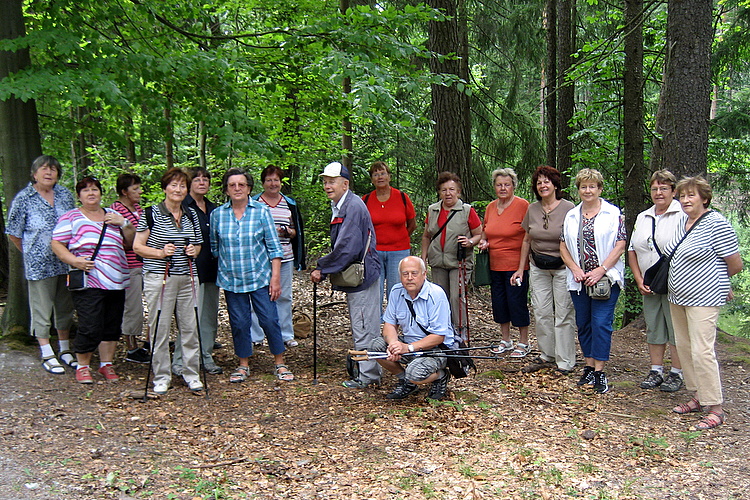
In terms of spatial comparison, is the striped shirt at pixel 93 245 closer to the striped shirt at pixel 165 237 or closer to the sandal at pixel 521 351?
the striped shirt at pixel 165 237

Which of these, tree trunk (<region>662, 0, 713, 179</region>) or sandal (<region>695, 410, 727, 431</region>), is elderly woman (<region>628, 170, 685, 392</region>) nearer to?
sandal (<region>695, 410, 727, 431</region>)

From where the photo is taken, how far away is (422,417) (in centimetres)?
486

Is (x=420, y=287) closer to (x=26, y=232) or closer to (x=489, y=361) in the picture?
(x=489, y=361)

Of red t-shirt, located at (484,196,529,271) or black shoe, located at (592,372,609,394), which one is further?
red t-shirt, located at (484,196,529,271)

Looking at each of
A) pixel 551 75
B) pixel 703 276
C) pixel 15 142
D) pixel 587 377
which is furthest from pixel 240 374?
pixel 551 75

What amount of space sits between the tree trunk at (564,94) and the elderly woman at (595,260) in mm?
6300

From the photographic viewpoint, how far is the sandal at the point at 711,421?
4602 millimetres

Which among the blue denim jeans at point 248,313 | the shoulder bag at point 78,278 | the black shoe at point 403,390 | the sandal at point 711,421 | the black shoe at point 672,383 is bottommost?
the sandal at point 711,421

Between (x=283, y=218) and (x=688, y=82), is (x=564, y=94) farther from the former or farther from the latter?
(x=283, y=218)

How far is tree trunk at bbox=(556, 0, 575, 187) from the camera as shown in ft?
38.2

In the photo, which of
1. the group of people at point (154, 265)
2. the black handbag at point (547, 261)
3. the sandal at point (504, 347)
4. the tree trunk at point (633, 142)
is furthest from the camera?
the tree trunk at point (633, 142)

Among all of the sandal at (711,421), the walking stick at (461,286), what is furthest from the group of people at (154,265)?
the sandal at (711,421)

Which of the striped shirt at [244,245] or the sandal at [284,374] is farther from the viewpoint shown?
the sandal at [284,374]

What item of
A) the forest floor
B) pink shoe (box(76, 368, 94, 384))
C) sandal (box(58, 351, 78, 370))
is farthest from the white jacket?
sandal (box(58, 351, 78, 370))
